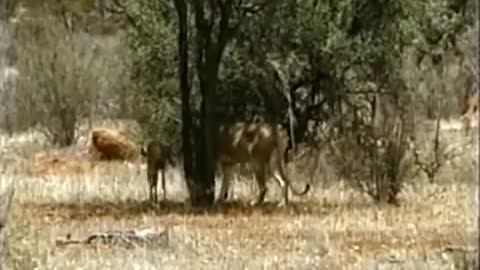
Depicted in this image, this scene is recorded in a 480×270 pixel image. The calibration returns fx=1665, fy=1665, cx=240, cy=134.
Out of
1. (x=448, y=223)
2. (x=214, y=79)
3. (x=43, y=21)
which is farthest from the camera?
(x=43, y=21)

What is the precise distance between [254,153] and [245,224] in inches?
82.8

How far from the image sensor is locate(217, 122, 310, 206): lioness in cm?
1755

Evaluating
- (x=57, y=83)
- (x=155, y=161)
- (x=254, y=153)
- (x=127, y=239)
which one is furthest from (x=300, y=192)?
(x=57, y=83)

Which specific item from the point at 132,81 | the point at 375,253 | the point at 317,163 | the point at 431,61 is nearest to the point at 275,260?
the point at 375,253

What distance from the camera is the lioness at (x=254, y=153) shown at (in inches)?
691

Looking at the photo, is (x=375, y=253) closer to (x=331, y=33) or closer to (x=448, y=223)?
(x=448, y=223)

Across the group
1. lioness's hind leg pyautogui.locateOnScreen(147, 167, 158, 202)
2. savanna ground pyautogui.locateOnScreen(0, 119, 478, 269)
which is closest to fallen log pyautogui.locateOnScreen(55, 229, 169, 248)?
savanna ground pyautogui.locateOnScreen(0, 119, 478, 269)

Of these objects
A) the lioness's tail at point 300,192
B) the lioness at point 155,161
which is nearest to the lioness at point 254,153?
the lioness's tail at point 300,192

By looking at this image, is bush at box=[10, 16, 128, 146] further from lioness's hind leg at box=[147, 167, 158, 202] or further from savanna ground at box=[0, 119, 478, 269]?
lioness's hind leg at box=[147, 167, 158, 202]

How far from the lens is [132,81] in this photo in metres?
20.0

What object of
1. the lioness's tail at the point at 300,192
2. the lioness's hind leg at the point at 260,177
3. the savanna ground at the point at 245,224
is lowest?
the savanna ground at the point at 245,224

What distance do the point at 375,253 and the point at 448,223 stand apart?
2169 millimetres

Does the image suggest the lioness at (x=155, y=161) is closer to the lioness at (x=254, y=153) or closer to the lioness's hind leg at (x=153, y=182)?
the lioness's hind leg at (x=153, y=182)

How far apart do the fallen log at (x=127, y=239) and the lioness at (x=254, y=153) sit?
10.9ft
